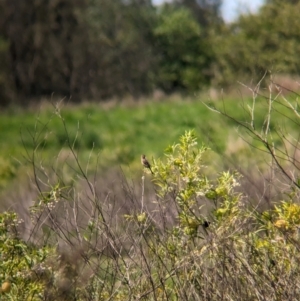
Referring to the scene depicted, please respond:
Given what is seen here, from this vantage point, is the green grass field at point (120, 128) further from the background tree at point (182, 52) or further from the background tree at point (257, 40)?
the background tree at point (182, 52)

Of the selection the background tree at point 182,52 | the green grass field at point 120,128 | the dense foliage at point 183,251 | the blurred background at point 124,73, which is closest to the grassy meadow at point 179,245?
the dense foliage at point 183,251

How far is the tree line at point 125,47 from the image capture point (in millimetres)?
28031

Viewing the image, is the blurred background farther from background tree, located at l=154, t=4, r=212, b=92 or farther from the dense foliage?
the dense foliage

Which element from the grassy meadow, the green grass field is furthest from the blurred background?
the grassy meadow

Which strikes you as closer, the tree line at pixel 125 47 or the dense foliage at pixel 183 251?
the dense foliage at pixel 183 251

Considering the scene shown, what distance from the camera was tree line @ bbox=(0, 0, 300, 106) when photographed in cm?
2803

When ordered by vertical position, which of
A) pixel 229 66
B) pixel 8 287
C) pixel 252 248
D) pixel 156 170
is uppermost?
pixel 156 170

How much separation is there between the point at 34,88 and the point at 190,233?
24.7 meters

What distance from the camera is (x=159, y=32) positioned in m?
39.9

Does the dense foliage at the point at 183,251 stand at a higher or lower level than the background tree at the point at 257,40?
higher

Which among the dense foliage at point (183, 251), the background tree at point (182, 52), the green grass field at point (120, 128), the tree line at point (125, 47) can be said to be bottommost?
the background tree at point (182, 52)

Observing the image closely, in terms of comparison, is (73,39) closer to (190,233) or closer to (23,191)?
(23,191)

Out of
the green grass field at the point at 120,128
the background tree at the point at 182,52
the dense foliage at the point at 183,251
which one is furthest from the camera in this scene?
the background tree at the point at 182,52

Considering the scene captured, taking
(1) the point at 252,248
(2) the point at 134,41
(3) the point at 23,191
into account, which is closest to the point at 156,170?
(1) the point at 252,248
